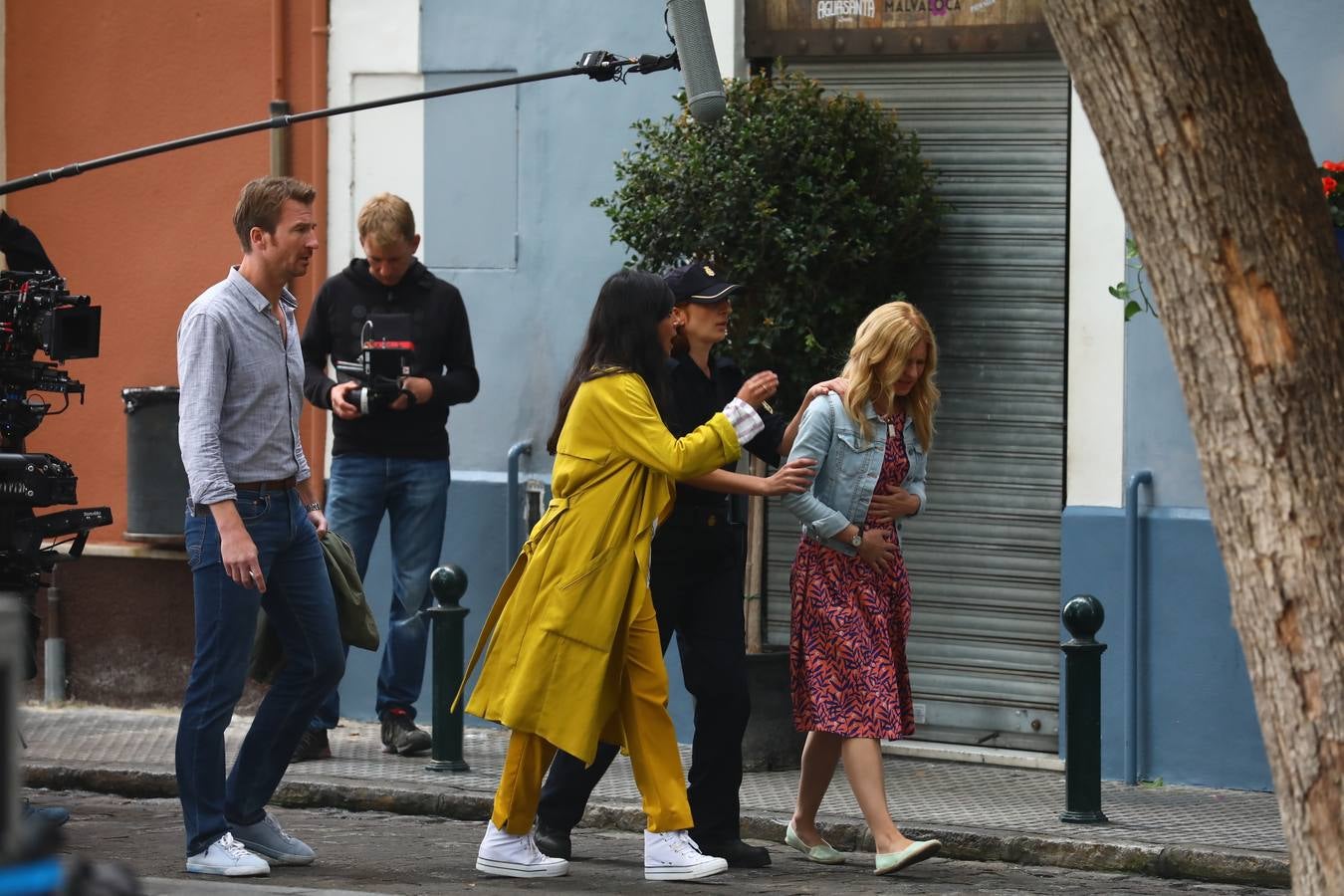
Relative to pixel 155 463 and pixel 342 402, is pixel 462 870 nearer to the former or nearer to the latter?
pixel 342 402

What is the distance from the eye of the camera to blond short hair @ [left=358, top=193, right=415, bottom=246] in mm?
8711

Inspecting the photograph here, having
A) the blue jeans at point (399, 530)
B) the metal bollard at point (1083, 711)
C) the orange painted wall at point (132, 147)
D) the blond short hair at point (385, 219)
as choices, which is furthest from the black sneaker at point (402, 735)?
the metal bollard at point (1083, 711)

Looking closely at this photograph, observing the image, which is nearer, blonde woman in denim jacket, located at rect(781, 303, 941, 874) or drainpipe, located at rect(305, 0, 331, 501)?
blonde woman in denim jacket, located at rect(781, 303, 941, 874)

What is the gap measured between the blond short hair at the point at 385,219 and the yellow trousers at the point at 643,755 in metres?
2.82

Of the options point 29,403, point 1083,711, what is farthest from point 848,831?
point 29,403

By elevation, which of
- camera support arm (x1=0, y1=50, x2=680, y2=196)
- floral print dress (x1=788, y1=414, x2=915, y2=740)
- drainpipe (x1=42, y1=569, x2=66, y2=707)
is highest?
camera support arm (x1=0, y1=50, x2=680, y2=196)

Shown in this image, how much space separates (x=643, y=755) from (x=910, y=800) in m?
1.96

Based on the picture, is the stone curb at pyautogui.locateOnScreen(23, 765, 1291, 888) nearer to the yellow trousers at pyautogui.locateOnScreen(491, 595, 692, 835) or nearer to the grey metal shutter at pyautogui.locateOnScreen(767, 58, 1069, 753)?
the yellow trousers at pyautogui.locateOnScreen(491, 595, 692, 835)

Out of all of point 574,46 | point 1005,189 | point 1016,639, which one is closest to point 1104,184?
point 1005,189

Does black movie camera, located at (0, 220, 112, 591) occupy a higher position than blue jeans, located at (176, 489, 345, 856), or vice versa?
black movie camera, located at (0, 220, 112, 591)

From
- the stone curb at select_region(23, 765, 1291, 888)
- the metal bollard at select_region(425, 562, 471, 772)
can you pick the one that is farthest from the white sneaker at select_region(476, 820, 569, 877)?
the metal bollard at select_region(425, 562, 471, 772)

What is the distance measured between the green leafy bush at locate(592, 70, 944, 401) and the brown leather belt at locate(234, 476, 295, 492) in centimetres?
226

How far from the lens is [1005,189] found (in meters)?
8.86

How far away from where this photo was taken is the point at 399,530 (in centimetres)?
909
